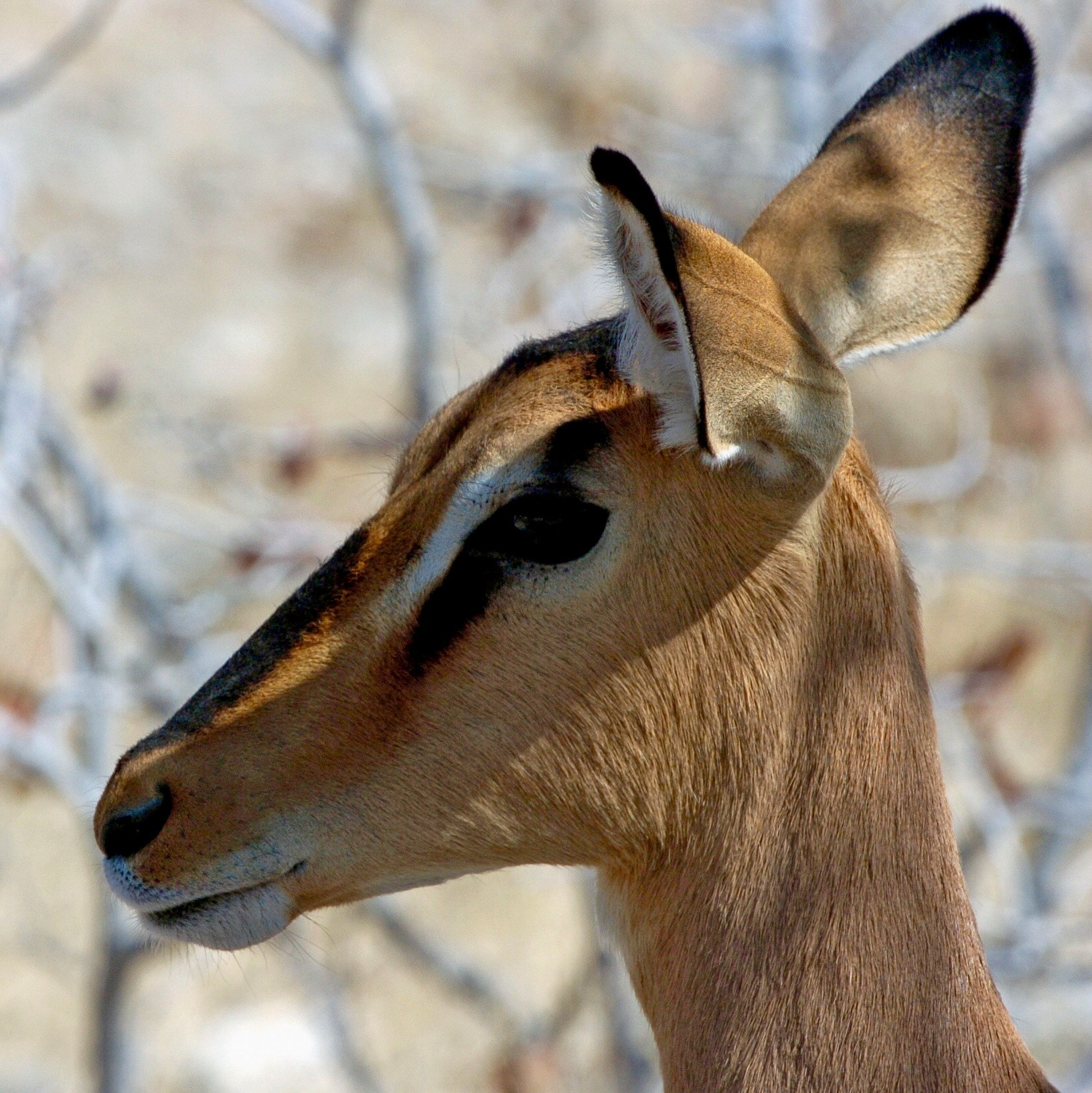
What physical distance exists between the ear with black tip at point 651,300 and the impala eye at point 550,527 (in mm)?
173

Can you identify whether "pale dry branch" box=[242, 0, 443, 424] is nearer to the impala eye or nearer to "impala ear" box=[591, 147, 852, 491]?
the impala eye

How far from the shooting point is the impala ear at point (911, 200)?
100 inches

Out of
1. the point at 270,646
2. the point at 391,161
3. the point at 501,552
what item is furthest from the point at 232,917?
the point at 391,161

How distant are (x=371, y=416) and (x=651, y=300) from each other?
9.91 m

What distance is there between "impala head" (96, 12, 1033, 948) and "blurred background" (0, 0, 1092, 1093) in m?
0.54

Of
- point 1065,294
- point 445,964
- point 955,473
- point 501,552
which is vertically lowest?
point 445,964

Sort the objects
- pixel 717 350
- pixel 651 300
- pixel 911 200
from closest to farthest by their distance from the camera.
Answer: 1. pixel 717 350
2. pixel 651 300
3. pixel 911 200

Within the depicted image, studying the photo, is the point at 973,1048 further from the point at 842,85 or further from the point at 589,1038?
the point at 589,1038

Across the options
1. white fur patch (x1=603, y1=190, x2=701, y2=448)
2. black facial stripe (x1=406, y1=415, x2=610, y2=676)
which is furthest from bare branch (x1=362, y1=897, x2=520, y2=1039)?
white fur patch (x1=603, y1=190, x2=701, y2=448)

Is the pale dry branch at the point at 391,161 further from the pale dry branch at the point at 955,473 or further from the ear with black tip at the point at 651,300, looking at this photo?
the ear with black tip at the point at 651,300

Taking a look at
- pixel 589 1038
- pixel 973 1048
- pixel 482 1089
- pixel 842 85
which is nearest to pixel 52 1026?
pixel 482 1089

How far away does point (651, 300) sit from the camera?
204 centimetres

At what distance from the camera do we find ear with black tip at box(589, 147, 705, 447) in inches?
71.6

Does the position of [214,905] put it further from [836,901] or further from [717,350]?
[717,350]
